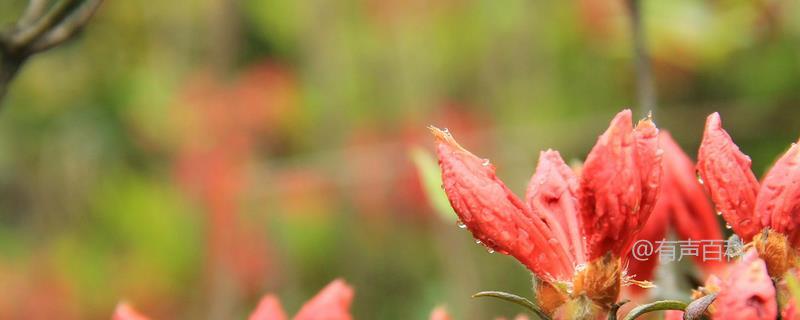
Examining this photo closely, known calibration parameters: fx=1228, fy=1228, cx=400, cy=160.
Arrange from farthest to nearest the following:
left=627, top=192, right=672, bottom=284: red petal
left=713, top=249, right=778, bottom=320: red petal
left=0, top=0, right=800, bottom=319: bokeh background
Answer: left=0, top=0, right=800, bottom=319: bokeh background, left=627, top=192, right=672, bottom=284: red petal, left=713, top=249, right=778, bottom=320: red petal

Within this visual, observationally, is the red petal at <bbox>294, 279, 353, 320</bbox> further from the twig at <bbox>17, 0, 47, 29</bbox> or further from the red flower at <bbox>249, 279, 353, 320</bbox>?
the twig at <bbox>17, 0, 47, 29</bbox>

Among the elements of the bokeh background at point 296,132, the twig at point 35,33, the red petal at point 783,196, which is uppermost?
the twig at point 35,33

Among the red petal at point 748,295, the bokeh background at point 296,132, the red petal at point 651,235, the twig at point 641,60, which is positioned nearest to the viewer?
the red petal at point 748,295

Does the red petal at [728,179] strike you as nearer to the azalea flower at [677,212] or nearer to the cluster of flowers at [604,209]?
the cluster of flowers at [604,209]

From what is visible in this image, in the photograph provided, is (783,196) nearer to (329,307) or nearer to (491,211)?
(491,211)

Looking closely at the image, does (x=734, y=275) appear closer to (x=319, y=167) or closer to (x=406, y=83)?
(x=319, y=167)

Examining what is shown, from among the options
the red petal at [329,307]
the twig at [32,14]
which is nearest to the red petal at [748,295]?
the red petal at [329,307]

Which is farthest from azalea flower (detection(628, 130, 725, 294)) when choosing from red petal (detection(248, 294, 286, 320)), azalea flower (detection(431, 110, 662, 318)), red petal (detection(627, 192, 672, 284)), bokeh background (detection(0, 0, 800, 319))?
bokeh background (detection(0, 0, 800, 319))
